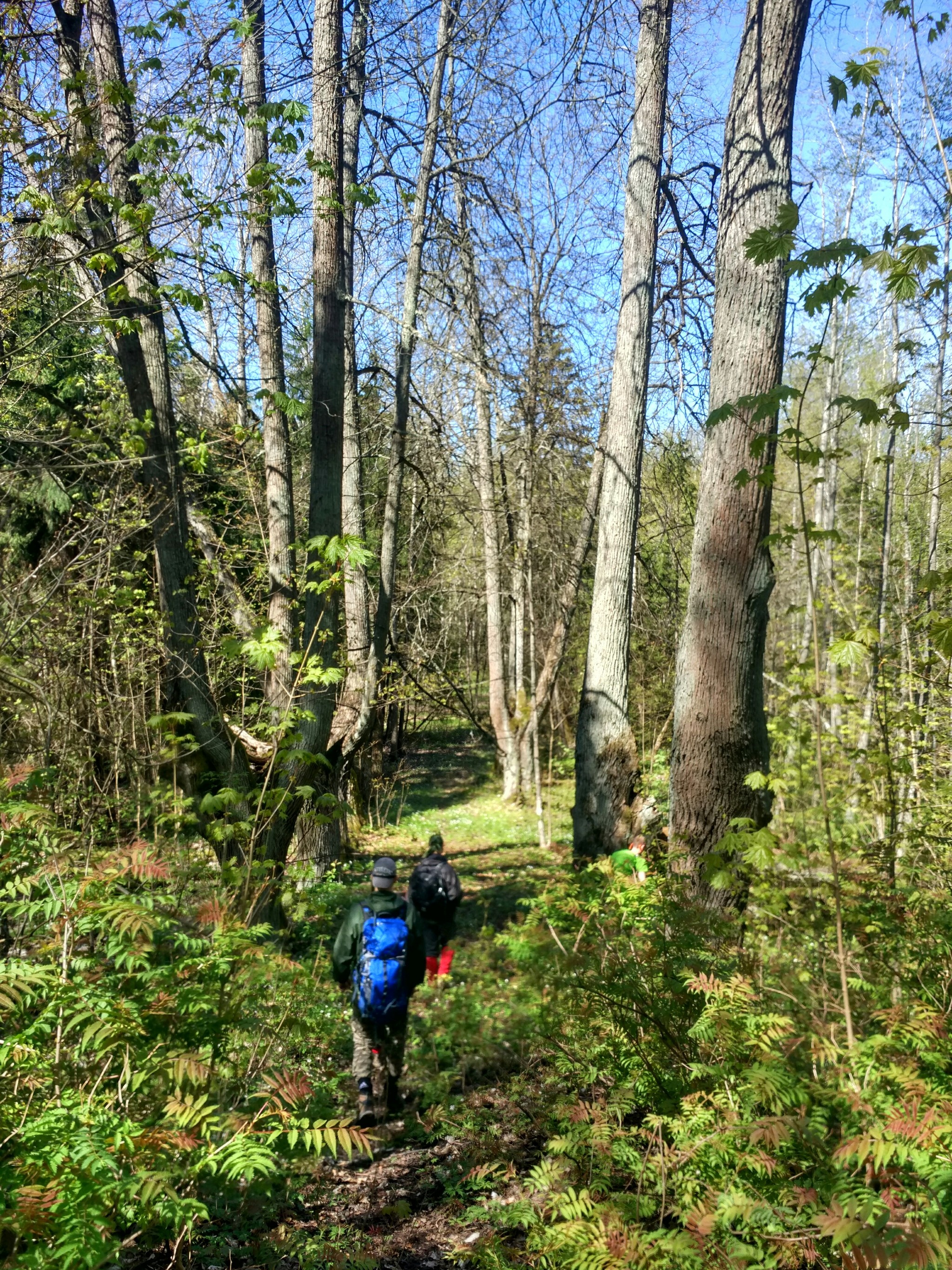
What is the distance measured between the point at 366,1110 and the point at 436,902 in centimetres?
205

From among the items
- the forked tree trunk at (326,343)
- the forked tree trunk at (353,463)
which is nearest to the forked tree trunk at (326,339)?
the forked tree trunk at (326,343)

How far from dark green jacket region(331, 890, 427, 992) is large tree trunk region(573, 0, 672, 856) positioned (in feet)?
9.44

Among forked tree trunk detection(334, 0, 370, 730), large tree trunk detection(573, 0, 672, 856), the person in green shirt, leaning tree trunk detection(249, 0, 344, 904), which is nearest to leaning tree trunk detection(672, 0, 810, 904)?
the person in green shirt

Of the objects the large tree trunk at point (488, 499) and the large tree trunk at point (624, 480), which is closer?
the large tree trunk at point (624, 480)

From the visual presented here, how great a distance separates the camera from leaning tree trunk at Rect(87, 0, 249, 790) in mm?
5660

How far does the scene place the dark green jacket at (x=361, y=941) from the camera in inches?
203

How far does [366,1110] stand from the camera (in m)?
5.04

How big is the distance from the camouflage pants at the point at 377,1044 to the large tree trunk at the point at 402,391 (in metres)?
4.29

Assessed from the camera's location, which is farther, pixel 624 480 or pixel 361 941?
pixel 624 480

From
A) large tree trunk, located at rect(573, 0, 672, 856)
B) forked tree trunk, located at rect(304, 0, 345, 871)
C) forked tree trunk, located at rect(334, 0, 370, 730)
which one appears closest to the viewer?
forked tree trunk, located at rect(304, 0, 345, 871)

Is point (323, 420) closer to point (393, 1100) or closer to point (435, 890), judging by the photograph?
point (435, 890)

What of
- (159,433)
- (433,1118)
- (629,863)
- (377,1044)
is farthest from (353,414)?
(433,1118)

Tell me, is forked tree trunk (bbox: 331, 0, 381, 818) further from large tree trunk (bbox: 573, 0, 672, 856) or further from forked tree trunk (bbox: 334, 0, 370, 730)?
large tree trunk (bbox: 573, 0, 672, 856)

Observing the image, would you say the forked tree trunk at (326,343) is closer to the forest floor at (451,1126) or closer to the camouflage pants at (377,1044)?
the camouflage pants at (377,1044)
